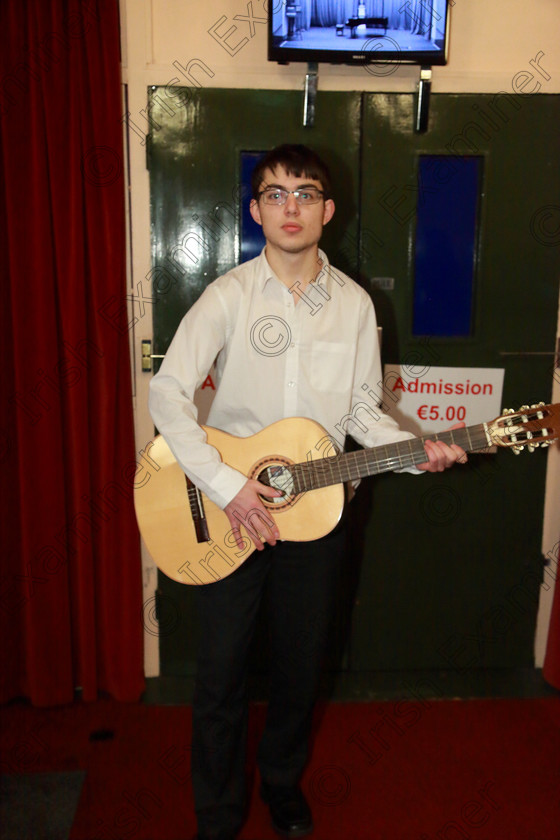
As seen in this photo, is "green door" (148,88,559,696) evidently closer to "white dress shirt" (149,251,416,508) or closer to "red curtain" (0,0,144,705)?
"red curtain" (0,0,144,705)

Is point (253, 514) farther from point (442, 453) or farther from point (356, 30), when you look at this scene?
point (356, 30)

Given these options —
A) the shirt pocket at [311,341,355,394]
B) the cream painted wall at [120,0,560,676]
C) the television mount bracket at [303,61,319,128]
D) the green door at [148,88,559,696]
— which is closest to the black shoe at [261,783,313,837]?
the green door at [148,88,559,696]

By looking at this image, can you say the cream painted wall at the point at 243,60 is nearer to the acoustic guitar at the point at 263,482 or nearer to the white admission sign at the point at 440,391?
the acoustic guitar at the point at 263,482

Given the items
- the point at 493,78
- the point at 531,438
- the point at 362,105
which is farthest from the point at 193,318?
the point at 493,78

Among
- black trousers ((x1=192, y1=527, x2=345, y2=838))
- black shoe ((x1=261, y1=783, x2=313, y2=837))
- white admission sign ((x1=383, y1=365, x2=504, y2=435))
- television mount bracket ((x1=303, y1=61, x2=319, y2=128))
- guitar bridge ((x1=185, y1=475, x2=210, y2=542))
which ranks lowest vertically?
black shoe ((x1=261, y1=783, x2=313, y2=837))

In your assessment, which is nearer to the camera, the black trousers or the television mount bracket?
the black trousers

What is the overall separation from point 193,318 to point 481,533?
1536 mm

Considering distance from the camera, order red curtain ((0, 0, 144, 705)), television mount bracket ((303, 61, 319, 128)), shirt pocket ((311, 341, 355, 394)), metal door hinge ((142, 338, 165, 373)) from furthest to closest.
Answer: metal door hinge ((142, 338, 165, 373)) → television mount bracket ((303, 61, 319, 128)) → red curtain ((0, 0, 144, 705)) → shirt pocket ((311, 341, 355, 394))

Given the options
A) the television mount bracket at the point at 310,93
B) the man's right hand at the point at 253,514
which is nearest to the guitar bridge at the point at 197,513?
the man's right hand at the point at 253,514

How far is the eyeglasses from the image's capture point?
1816mm

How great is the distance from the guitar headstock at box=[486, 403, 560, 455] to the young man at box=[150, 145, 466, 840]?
118 mm

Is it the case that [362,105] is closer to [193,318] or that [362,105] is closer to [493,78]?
[493,78]

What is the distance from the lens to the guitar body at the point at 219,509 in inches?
70.6

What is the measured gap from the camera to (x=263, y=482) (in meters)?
1.82
